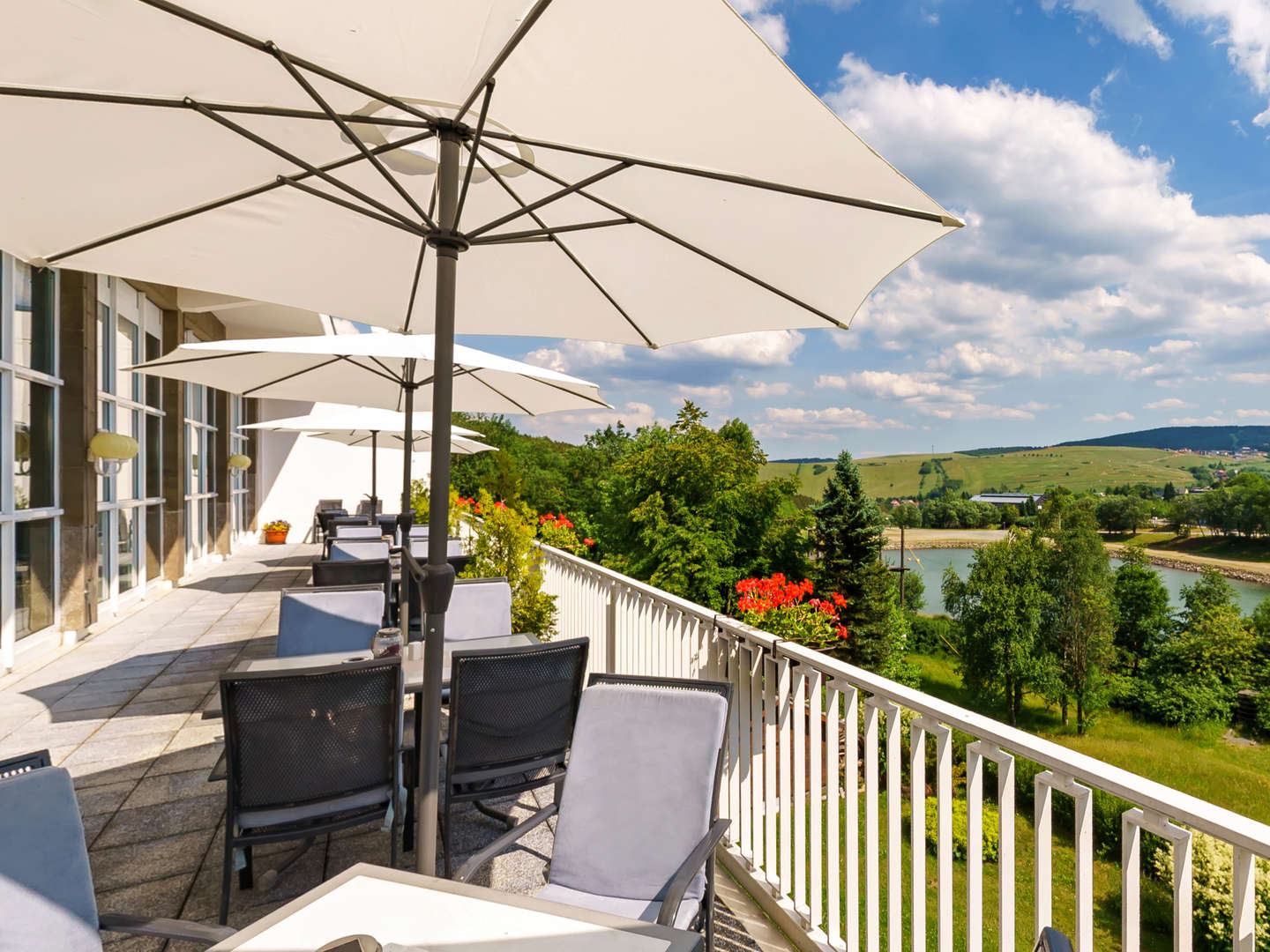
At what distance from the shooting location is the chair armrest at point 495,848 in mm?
1524

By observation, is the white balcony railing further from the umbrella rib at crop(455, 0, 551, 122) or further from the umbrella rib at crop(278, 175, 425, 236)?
the umbrella rib at crop(278, 175, 425, 236)

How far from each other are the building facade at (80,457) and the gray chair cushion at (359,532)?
6.87ft

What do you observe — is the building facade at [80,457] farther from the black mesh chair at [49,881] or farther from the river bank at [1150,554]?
the river bank at [1150,554]

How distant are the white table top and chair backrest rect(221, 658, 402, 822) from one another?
1.03ft

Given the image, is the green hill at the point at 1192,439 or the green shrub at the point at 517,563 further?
the green hill at the point at 1192,439

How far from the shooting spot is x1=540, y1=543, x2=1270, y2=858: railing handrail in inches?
42.1

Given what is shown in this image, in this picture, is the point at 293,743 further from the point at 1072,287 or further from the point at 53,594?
the point at 1072,287

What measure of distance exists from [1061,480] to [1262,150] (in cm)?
7268

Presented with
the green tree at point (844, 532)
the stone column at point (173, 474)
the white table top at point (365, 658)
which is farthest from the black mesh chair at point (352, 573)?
the green tree at point (844, 532)

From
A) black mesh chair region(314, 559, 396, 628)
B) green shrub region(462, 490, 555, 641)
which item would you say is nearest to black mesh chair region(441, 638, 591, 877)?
green shrub region(462, 490, 555, 641)

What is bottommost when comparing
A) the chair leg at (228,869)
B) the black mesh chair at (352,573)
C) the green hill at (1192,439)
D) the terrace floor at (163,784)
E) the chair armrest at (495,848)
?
the terrace floor at (163,784)

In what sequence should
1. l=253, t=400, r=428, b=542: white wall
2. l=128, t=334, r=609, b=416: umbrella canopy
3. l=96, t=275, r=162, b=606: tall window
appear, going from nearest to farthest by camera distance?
l=128, t=334, r=609, b=416: umbrella canopy < l=96, t=275, r=162, b=606: tall window < l=253, t=400, r=428, b=542: white wall

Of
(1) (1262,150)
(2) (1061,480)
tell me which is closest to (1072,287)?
(1) (1262,150)

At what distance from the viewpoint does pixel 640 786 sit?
6.44 ft
